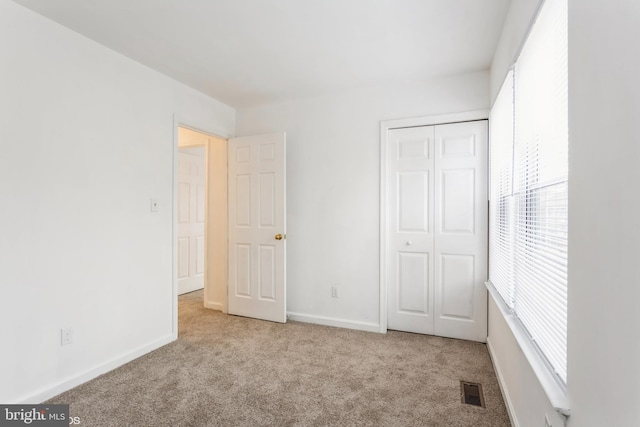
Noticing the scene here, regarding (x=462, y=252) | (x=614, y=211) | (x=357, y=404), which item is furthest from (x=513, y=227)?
(x=357, y=404)

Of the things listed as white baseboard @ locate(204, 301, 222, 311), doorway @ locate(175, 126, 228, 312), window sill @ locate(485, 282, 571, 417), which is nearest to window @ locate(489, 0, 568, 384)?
window sill @ locate(485, 282, 571, 417)

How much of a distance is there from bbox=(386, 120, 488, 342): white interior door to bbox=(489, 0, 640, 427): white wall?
1967 mm

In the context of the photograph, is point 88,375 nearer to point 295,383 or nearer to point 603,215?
point 295,383

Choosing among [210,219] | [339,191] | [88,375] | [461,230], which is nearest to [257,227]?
[210,219]

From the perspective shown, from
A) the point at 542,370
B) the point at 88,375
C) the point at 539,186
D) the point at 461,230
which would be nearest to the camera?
the point at 542,370

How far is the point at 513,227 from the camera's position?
6.67 feet

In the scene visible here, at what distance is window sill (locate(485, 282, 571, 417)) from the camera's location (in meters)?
1.08

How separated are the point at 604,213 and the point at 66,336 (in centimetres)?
299

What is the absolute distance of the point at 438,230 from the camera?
313 cm

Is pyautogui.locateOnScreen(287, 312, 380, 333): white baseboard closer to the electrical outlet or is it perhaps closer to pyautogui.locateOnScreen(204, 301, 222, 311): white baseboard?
pyautogui.locateOnScreen(204, 301, 222, 311): white baseboard

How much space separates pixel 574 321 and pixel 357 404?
146 cm

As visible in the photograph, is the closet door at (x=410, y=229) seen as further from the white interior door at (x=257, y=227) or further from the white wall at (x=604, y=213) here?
the white wall at (x=604, y=213)

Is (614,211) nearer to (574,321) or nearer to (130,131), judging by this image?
(574,321)

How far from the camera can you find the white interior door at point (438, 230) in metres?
3.00
